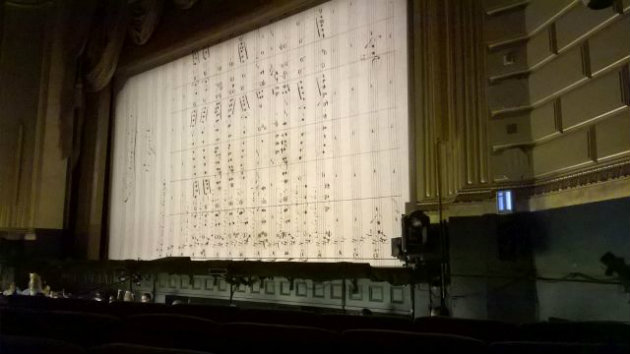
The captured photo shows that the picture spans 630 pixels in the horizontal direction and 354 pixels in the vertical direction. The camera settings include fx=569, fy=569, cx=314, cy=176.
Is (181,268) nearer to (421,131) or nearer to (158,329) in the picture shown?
(421,131)

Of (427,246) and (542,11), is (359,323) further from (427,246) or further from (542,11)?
(542,11)

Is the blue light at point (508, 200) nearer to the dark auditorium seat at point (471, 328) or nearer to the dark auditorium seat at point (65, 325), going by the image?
the dark auditorium seat at point (471, 328)

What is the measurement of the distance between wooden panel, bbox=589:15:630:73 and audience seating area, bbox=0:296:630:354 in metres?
1.25

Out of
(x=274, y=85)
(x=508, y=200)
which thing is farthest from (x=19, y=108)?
(x=508, y=200)

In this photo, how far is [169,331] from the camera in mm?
1601

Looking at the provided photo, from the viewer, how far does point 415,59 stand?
402cm

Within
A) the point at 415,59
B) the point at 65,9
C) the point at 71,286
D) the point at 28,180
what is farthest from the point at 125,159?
the point at 415,59

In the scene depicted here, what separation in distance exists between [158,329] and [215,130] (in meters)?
4.17

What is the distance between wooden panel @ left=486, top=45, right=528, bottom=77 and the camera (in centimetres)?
318

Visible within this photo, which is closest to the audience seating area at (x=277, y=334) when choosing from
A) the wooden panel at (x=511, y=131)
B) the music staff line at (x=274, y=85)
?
the wooden panel at (x=511, y=131)

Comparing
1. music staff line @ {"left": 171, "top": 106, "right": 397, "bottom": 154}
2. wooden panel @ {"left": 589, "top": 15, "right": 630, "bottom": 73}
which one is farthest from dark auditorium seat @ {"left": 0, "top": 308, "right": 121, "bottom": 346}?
music staff line @ {"left": 171, "top": 106, "right": 397, "bottom": 154}

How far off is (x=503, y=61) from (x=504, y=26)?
0.67ft

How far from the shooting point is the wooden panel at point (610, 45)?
A: 2.34 meters

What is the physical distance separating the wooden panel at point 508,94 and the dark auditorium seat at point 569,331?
70.1 inches
